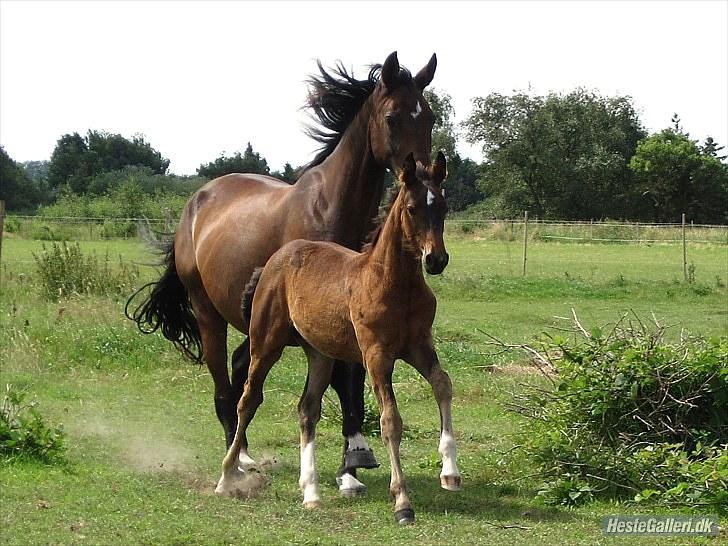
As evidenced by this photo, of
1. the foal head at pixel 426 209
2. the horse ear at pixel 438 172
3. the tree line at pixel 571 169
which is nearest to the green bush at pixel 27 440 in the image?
the foal head at pixel 426 209

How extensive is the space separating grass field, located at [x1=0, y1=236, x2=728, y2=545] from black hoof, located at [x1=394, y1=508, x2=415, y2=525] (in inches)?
3.3

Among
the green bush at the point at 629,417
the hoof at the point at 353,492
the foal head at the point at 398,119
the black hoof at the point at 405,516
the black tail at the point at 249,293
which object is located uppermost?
the foal head at the point at 398,119

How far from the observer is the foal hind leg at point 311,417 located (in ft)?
19.4

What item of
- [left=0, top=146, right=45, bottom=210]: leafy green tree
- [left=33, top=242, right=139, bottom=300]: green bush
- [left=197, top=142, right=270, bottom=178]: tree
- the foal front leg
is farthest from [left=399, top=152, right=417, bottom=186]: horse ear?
[left=0, top=146, right=45, bottom=210]: leafy green tree

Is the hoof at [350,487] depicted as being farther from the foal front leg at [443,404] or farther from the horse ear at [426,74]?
the horse ear at [426,74]

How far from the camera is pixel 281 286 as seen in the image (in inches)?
245

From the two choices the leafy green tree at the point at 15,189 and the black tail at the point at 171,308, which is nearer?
the black tail at the point at 171,308

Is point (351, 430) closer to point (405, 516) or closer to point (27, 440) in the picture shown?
point (405, 516)

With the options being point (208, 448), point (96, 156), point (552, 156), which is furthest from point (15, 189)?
point (208, 448)

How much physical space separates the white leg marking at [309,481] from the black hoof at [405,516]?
655 millimetres

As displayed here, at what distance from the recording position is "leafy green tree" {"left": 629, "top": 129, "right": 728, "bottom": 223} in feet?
180

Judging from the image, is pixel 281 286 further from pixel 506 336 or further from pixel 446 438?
pixel 506 336

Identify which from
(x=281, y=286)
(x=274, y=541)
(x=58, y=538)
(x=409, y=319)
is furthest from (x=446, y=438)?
(x=58, y=538)

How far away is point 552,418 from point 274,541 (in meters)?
2.52
